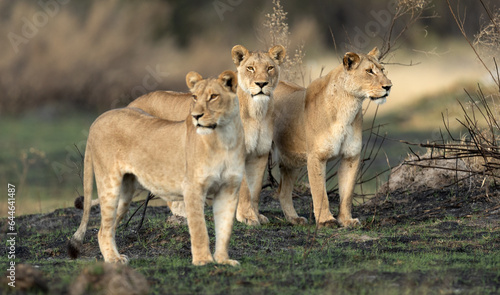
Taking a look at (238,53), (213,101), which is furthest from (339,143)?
(213,101)

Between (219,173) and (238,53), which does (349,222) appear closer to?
(238,53)

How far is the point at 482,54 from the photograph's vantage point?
9086 mm

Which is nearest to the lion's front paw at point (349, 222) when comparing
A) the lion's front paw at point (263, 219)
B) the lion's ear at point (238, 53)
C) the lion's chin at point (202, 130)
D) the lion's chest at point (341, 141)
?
the lion's chest at point (341, 141)

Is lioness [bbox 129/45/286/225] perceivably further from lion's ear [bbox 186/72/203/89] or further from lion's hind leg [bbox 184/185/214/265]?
lion's hind leg [bbox 184/185/214/265]

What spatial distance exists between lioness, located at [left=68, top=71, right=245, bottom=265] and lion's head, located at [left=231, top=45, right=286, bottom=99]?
63.9 inches

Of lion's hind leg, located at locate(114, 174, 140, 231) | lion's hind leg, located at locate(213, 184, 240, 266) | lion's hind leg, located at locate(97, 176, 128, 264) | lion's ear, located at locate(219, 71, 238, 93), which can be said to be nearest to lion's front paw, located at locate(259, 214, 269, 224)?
lion's hind leg, located at locate(114, 174, 140, 231)

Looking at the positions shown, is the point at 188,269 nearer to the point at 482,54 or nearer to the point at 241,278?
the point at 241,278

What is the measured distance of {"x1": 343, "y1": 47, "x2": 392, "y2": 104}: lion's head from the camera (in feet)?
27.8

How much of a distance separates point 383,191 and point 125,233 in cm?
419

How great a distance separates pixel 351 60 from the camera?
8672 mm

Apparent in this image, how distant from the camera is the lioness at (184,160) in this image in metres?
6.24

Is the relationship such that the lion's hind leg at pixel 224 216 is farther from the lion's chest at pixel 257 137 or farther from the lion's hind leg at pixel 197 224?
the lion's chest at pixel 257 137

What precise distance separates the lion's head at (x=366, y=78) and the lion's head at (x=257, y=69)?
0.81 meters

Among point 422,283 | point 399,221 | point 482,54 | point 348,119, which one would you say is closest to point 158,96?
point 348,119
